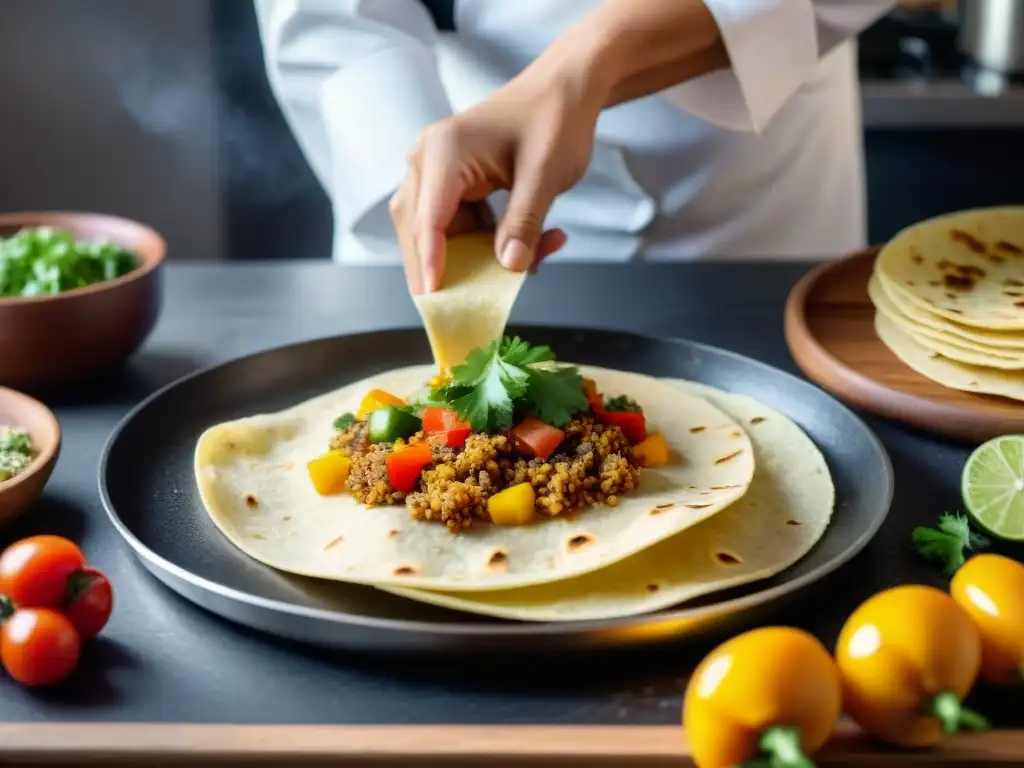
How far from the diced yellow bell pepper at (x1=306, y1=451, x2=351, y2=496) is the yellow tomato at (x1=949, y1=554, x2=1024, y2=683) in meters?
0.89

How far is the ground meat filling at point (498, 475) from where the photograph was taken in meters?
1.66

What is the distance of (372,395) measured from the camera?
1917 millimetres

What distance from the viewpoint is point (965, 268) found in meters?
2.38

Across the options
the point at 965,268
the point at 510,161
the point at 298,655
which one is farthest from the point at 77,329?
the point at 965,268

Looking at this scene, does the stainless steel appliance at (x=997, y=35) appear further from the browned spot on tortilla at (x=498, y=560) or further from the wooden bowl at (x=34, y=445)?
the wooden bowl at (x=34, y=445)

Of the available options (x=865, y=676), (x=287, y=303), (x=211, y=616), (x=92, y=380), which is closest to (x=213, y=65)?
(x=287, y=303)

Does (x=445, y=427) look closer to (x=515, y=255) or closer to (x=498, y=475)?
(x=498, y=475)

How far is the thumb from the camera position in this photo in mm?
1994

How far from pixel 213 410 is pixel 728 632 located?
3.37ft

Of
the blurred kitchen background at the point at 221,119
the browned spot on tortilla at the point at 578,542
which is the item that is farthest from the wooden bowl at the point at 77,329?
the blurred kitchen background at the point at 221,119

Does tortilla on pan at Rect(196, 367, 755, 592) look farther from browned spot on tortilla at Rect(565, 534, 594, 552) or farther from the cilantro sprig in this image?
the cilantro sprig

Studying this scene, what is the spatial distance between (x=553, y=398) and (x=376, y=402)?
1.00 ft

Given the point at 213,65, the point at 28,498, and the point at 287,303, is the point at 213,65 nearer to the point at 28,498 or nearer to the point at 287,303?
the point at 287,303

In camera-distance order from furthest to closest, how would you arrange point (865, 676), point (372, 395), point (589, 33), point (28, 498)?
point (589, 33) → point (372, 395) → point (28, 498) → point (865, 676)
